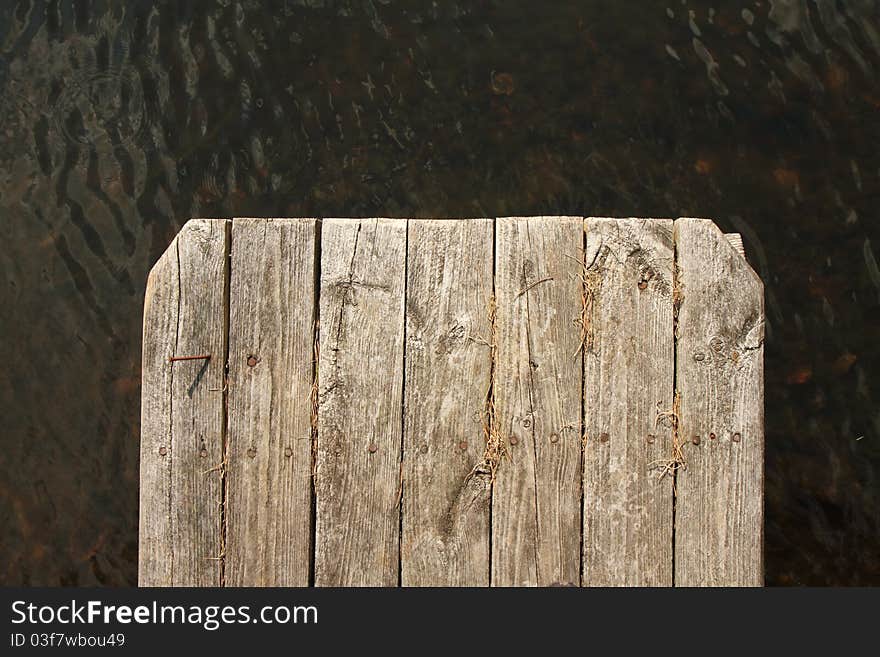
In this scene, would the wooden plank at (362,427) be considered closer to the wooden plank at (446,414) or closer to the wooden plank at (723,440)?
the wooden plank at (446,414)

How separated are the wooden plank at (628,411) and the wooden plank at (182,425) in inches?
40.4

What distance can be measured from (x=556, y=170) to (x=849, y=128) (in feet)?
4.10

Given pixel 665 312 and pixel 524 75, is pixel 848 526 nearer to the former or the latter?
pixel 665 312

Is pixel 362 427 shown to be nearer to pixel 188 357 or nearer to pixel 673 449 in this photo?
pixel 188 357

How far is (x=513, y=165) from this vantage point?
10.8ft

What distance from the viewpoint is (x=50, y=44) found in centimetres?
340

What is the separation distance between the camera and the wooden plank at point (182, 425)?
2135mm

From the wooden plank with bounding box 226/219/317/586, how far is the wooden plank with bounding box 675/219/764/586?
3.40ft

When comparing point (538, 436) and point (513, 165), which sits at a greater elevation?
point (513, 165)

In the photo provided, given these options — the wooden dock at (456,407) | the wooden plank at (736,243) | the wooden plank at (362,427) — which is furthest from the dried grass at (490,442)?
the wooden plank at (736,243)

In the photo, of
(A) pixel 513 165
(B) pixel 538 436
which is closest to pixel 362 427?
(B) pixel 538 436

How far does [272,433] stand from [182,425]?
25cm

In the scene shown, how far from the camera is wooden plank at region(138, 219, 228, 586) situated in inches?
84.0

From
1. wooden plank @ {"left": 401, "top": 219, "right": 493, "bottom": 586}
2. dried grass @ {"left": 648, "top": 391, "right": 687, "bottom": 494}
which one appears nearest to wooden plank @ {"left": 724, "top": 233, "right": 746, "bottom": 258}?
dried grass @ {"left": 648, "top": 391, "right": 687, "bottom": 494}
